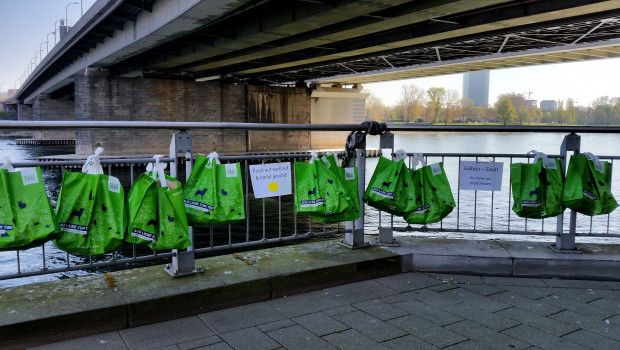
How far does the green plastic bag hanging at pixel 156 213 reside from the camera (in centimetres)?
341

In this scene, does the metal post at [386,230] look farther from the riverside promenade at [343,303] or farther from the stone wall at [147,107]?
the stone wall at [147,107]

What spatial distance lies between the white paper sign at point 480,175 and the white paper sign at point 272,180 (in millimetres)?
1823

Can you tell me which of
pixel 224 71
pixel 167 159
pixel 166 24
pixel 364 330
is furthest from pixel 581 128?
pixel 224 71

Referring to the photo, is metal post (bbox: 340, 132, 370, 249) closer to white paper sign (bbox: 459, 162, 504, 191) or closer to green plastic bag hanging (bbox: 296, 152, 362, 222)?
green plastic bag hanging (bbox: 296, 152, 362, 222)

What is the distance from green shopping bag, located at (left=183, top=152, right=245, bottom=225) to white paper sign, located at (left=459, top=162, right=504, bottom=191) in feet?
7.75

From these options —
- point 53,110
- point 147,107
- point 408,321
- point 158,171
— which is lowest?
point 408,321

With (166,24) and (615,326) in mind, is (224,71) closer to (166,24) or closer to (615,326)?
(166,24)

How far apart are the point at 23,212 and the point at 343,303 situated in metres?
2.30

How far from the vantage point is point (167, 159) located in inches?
145

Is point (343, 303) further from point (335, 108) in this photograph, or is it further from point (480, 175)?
point (335, 108)

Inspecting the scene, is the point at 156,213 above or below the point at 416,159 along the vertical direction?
below

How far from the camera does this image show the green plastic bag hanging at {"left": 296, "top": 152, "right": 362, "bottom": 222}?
4207 millimetres

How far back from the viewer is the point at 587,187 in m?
4.72

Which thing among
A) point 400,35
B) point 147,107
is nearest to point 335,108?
point 147,107
